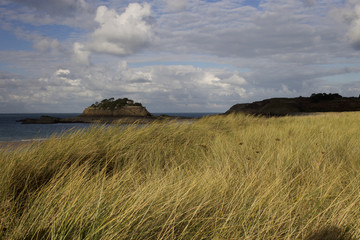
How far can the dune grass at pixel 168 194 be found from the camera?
188cm

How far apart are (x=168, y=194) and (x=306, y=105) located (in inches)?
1435

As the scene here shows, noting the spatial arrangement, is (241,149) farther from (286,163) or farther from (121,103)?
(121,103)

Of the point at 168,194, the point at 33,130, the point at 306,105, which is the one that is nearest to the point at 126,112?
the point at 33,130

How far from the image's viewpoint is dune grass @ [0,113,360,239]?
1881mm

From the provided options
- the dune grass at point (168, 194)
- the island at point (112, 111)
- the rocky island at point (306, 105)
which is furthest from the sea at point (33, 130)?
the rocky island at point (306, 105)

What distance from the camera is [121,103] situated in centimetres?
4391

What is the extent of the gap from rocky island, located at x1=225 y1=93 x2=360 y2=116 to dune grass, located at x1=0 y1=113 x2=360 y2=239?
27.2 m

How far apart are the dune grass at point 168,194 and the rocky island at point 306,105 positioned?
27196 millimetres

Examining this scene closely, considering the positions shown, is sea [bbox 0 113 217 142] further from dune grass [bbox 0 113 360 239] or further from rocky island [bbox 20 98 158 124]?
rocky island [bbox 20 98 158 124]

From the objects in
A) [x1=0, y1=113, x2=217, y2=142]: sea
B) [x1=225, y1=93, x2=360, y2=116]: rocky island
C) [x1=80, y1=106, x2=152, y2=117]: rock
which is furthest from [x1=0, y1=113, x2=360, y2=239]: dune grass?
[x1=80, y1=106, x2=152, y2=117]: rock

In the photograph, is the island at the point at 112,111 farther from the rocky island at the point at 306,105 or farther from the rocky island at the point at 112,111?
the rocky island at the point at 306,105

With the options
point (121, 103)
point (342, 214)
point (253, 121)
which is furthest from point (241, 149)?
point (121, 103)

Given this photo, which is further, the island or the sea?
the island

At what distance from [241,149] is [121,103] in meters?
40.8
